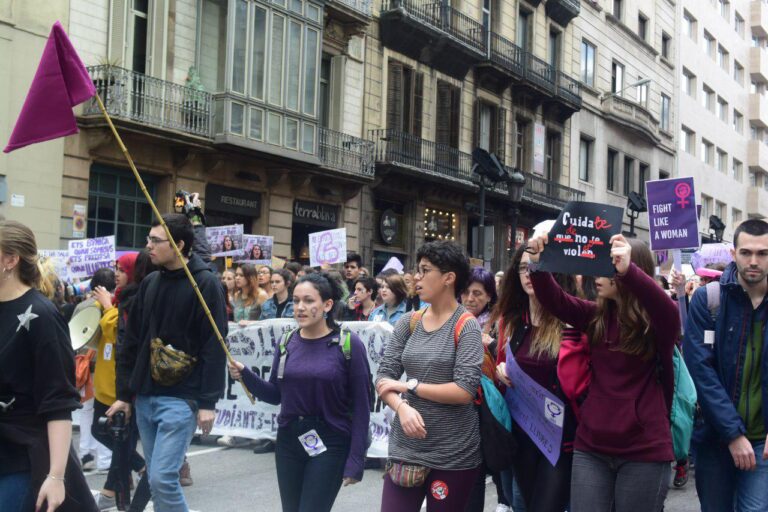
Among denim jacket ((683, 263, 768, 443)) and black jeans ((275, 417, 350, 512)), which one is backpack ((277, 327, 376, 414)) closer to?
black jeans ((275, 417, 350, 512))

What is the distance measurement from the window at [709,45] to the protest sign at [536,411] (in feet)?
155

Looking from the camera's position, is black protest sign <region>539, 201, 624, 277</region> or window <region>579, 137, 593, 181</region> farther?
window <region>579, 137, 593, 181</region>

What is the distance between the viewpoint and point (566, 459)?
15.2ft

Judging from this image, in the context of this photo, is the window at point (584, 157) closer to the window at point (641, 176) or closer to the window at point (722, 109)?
the window at point (641, 176)

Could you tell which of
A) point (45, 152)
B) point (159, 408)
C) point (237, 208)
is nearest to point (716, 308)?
point (159, 408)

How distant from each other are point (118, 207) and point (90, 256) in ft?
18.9

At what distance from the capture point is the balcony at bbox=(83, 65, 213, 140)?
54.7 ft

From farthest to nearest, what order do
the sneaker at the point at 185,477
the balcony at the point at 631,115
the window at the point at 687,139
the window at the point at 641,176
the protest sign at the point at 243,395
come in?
the window at the point at 687,139, the window at the point at 641,176, the balcony at the point at 631,115, the protest sign at the point at 243,395, the sneaker at the point at 185,477

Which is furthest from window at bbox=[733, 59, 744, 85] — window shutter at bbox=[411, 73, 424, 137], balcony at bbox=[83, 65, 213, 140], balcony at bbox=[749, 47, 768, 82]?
balcony at bbox=[83, 65, 213, 140]

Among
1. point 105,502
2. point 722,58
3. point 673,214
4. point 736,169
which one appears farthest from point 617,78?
point 105,502

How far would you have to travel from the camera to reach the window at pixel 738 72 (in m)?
52.9

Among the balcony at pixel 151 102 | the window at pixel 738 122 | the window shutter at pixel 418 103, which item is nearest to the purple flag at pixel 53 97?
the balcony at pixel 151 102

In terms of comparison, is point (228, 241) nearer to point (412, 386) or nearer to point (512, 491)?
point (512, 491)

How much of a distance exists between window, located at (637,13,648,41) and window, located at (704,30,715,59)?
8521 millimetres
